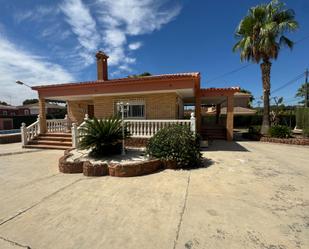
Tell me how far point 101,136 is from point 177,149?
9.21 feet

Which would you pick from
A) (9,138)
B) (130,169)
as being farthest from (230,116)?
(9,138)

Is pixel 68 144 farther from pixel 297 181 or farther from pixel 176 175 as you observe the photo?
pixel 297 181

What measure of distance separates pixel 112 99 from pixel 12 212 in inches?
346

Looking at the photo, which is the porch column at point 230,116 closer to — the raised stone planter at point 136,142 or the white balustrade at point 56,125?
the raised stone planter at point 136,142

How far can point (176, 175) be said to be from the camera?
238 inches

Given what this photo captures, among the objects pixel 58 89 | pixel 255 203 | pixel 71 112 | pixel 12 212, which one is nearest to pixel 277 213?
pixel 255 203

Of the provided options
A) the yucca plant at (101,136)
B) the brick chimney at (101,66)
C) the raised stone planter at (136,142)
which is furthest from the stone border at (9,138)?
the yucca plant at (101,136)

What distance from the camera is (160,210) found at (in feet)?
12.8

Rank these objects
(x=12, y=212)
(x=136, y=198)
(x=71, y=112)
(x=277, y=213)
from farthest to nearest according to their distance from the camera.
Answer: (x=71, y=112), (x=136, y=198), (x=12, y=212), (x=277, y=213)

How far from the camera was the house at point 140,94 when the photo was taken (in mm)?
9667

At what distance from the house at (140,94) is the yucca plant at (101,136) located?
2396 millimetres

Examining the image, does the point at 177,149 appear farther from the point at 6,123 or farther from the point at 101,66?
the point at 6,123

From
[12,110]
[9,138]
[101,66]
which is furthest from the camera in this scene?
[12,110]

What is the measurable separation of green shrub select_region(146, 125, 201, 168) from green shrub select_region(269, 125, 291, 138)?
9.50m
